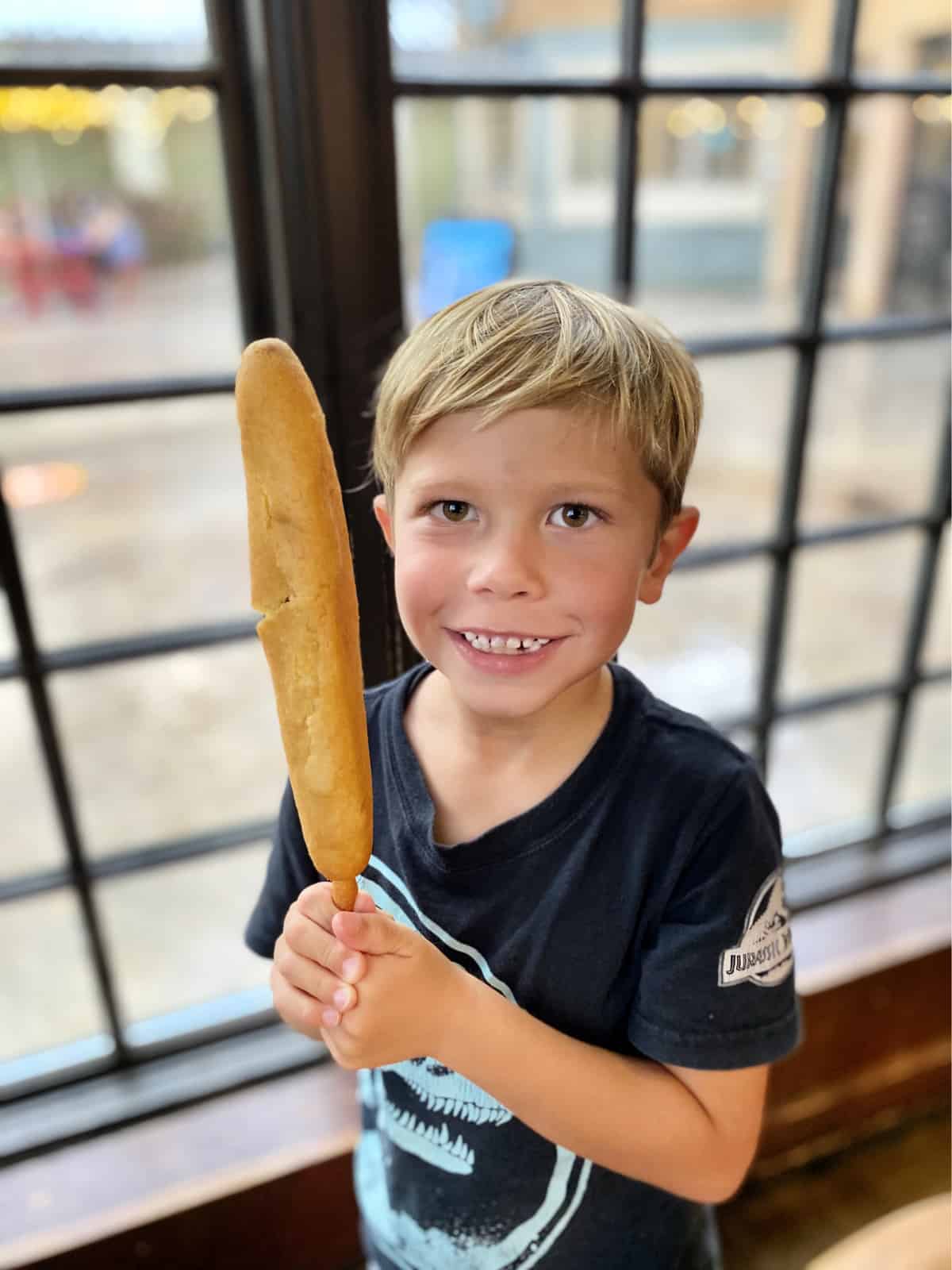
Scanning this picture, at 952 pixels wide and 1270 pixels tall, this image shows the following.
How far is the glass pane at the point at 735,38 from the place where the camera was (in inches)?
44.8

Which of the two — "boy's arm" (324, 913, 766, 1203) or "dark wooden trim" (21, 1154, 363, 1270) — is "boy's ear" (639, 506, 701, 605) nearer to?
"boy's arm" (324, 913, 766, 1203)

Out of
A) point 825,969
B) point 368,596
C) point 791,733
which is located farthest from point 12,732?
point 368,596

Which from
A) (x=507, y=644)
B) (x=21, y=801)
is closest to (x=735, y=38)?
(x=507, y=644)

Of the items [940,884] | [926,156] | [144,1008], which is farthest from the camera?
[926,156]

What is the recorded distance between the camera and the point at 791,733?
2750 mm

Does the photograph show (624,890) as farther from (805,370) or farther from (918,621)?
(918,621)

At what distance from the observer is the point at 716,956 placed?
587 mm

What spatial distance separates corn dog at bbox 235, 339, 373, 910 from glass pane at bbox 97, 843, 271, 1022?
155 centimetres

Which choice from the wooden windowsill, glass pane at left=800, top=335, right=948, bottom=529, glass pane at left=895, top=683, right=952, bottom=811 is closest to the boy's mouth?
the wooden windowsill

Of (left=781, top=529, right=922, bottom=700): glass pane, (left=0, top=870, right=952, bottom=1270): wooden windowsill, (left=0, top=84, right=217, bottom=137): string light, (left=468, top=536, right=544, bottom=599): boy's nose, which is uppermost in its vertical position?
(left=0, top=84, right=217, bottom=137): string light

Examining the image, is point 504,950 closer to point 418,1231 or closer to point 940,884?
point 418,1231

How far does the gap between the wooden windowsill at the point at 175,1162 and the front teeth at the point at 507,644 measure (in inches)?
37.8

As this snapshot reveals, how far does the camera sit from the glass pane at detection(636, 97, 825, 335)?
4.05 m

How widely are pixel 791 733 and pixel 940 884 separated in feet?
3.80
